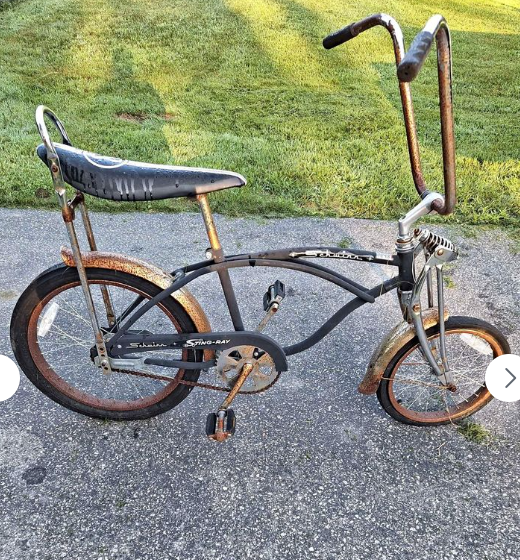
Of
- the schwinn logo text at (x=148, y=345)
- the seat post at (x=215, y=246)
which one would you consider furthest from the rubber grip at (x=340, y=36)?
the schwinn logo text at (x=148, y=345)

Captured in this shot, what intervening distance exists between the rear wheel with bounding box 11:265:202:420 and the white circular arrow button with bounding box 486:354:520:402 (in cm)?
129

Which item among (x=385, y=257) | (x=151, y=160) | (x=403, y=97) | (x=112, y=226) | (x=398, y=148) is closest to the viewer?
(x=403, y=97)

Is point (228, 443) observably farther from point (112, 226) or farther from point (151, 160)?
point (151, 160)

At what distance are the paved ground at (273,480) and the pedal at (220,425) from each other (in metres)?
0.18

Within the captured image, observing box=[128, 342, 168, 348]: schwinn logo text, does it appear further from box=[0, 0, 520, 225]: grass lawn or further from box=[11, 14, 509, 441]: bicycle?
box=[0, 0, 520, 225]: grass lawn

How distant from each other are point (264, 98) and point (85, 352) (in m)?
4.22

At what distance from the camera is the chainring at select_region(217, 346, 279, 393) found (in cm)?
217

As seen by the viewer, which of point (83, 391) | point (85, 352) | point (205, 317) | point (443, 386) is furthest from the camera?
point (85, 352)

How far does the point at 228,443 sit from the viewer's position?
7.75 ft

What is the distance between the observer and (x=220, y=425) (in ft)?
7.16

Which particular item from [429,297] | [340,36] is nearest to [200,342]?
[429,297]

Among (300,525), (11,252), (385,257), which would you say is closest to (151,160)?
(11,252)

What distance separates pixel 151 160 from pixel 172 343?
113 inches

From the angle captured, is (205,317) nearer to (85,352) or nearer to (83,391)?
(83,391)
